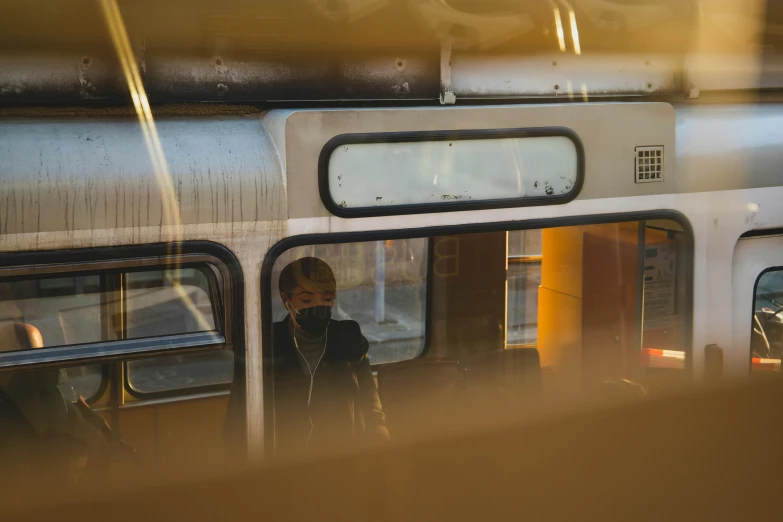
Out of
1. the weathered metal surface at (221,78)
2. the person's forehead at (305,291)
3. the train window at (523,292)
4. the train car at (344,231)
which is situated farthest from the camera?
the train window at (523,292)

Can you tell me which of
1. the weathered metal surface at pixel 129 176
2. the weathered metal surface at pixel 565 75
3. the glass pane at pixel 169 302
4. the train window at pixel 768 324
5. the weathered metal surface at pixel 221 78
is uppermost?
the weathered metal surface at pixel 565 75

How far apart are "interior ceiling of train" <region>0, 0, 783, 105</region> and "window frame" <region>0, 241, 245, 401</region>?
0.50 meters

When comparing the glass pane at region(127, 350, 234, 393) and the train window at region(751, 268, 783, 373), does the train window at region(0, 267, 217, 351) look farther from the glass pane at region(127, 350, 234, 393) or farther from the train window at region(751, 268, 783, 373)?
the train window at region(751, 268, 783, 373)

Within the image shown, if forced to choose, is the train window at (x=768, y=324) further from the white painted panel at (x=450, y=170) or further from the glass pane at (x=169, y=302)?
the glass pane at (x=169, y=302)

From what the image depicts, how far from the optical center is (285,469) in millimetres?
2254

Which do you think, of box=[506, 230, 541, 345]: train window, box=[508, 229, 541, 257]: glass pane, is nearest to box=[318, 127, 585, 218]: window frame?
box=[508, 229, 541, 257]: glass pane

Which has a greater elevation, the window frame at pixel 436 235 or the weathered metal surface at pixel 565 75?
the weathered metal surface at pixel 565 75

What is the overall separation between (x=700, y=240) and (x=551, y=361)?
121cm

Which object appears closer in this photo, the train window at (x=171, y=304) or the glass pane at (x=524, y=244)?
the train window at (x=171, y=304)

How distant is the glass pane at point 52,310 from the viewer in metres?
2.09

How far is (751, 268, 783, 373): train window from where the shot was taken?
3.28m

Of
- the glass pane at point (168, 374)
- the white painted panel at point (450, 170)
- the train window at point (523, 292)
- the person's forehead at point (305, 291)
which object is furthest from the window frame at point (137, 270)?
the train window at point (523, 292)

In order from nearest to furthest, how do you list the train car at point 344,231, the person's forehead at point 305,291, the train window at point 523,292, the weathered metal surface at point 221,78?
the train car at point 344,231, the weathered metal surface at point 221,78, the person's forehead at point 305,291, the train window at point 523,292

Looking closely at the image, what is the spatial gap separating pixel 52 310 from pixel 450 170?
1.25 meters
